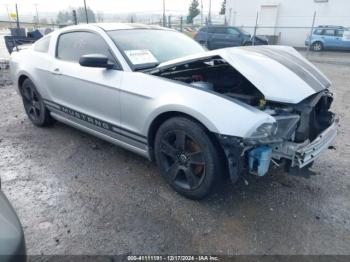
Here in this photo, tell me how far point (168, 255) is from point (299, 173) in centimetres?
135

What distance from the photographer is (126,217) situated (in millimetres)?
2697

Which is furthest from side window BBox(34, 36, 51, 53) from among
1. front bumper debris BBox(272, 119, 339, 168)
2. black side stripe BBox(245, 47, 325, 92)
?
front bumper debris BBox(272, 119, 339, 168)

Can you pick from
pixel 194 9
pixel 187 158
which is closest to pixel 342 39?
pixel 187 158

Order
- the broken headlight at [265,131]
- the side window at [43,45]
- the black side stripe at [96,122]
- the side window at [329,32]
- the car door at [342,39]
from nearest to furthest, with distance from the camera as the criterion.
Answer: the broken headlight at [265,131] < the black side stripe at [96,122] < the side window at [43,45] < the car door at [342,39] < the side window at [329,32]

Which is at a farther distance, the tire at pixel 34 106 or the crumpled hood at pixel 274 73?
the tire at pixel 34 106

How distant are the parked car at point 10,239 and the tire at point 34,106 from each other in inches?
122

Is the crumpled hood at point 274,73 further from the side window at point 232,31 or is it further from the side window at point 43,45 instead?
the side window at point 232,31

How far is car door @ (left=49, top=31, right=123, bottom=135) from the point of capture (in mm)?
3250

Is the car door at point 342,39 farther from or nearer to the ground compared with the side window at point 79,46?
nearer to the ground

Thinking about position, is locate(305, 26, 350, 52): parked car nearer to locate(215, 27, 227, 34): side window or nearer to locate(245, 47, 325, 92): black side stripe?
locate(215, 27, 227, 34): side window

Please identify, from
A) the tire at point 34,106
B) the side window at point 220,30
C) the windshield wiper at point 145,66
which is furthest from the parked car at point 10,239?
the side window at point 220,30

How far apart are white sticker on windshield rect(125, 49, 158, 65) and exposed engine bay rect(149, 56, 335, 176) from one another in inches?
12.0

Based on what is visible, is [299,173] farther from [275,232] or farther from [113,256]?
[113,256]

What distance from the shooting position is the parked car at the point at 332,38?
17.4 m
